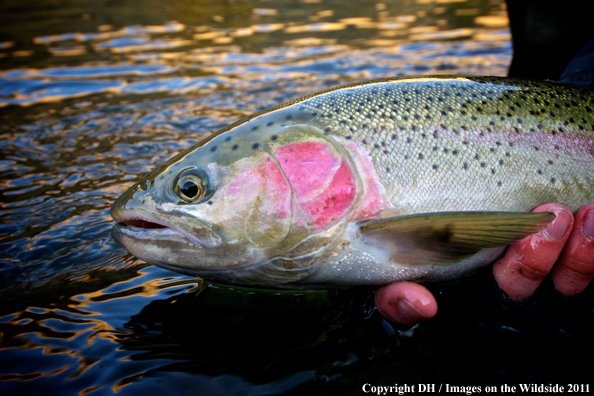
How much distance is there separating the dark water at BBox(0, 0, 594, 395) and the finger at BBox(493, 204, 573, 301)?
11 cm

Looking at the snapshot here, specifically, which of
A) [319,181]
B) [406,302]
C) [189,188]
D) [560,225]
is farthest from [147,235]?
[560,225]

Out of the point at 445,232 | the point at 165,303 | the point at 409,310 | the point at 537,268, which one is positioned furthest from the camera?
the point at 165,303

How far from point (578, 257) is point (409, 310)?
0.89 meters

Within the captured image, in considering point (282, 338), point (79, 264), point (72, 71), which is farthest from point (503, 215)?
point (72, 71)

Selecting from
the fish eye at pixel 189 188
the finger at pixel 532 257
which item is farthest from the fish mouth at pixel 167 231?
the finger at pixel 532 257

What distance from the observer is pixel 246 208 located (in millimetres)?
2023

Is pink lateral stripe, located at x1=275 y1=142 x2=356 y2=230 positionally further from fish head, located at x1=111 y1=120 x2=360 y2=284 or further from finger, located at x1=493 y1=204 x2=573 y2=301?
finger, located at x1=493 y1=204 x2=573 y2=301

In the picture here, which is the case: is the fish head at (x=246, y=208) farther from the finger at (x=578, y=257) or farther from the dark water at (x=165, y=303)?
the finger at (x=578, y=257)

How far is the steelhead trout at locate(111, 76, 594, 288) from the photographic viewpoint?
2.02 m

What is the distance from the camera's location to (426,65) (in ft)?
24.1

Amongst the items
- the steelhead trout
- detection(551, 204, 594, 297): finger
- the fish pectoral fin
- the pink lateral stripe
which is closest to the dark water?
detection(551, 204, 594, 297): finger

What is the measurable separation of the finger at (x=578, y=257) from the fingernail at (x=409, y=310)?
800 millimetres

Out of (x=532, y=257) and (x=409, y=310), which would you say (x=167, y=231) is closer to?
(x=409, y=310)

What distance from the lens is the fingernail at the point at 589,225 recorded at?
7.10 feet
